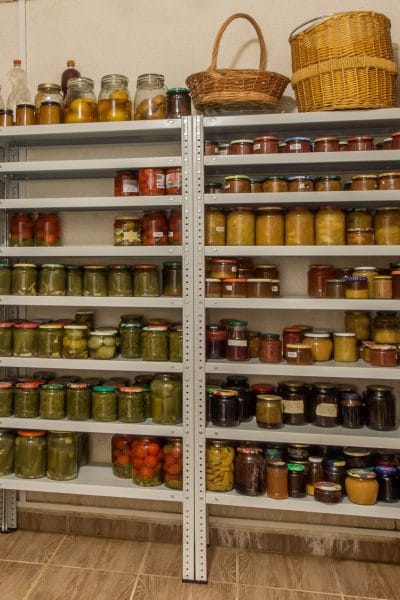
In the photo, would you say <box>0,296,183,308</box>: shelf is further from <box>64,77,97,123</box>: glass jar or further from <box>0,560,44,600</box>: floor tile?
<box>0,560,44,600</box>: floor tile

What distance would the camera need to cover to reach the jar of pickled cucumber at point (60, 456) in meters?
2.16

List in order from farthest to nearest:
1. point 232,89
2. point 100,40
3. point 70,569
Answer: point 100,40 → point 70,569 → point 232,89

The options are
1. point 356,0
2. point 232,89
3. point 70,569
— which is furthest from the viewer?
point 356,0

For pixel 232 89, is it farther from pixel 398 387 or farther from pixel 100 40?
pixel 398 387

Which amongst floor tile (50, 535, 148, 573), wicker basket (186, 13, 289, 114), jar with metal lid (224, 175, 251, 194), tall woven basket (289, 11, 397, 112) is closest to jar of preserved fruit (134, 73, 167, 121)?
wicker basket (186, 13, 289, 114)

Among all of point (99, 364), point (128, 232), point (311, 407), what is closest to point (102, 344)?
point (99, 364)

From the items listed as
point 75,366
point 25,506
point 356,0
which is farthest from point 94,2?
point 25,506

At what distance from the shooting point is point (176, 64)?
2.36 meters

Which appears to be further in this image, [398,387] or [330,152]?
[398,387]

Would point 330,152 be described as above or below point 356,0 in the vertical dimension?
below

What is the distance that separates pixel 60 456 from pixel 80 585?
49cm

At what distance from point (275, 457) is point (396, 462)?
48 centimetres

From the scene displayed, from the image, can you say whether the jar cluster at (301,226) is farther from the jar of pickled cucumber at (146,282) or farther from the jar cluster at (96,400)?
the jar cluster at (96,400)

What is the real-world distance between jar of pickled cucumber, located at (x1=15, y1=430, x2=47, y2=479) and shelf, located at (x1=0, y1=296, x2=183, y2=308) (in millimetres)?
549
